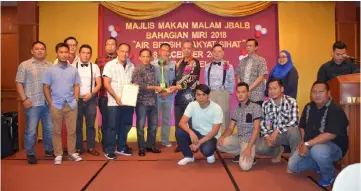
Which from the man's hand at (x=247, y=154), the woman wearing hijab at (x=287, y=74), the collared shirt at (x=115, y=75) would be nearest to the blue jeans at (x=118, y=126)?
the collared shirt at (x=115, y=75)

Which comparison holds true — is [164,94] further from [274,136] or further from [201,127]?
[274,136]

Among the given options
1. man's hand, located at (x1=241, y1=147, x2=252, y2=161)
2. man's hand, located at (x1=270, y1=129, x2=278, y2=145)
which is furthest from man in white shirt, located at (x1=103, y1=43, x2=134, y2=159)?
man's hand, located at (x1=270, y1=129, x2=278, y2=145)

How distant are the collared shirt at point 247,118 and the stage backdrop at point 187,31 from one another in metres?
1.99

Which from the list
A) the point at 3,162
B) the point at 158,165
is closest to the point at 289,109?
the point at 158,165

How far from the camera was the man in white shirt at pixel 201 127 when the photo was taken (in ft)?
12.1

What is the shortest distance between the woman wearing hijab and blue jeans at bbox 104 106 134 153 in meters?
1.90

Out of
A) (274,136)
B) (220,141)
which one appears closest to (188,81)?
(220,141)

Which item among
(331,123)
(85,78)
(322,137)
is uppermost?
(85,78)

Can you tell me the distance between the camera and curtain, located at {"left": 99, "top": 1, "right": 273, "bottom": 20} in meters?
5.58

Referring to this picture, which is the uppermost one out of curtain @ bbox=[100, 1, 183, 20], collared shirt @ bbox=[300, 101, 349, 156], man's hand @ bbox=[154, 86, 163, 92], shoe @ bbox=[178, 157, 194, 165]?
curtain @ bbox=[100, 1, 183, 20]

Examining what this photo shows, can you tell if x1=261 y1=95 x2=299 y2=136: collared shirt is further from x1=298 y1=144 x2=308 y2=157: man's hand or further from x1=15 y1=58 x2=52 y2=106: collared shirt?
x1=15 y1=58 x2=52 y2=106: collared shirt

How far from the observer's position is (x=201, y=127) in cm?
383

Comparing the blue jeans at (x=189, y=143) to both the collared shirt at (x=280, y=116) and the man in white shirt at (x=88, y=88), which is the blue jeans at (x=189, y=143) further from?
the man in white shirt at (x=88, y=88)

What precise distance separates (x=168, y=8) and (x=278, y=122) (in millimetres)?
2840
